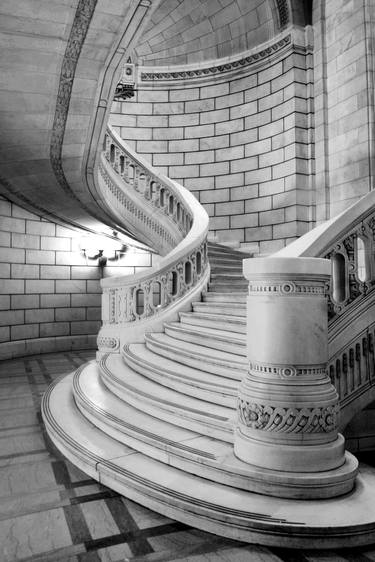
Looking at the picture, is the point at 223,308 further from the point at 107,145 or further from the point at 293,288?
the point at 107,145

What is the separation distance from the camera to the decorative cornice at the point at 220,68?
9445mm

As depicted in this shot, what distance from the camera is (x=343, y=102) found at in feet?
27.7

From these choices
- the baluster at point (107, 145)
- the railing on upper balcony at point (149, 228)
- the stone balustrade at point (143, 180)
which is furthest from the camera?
the baluster at point (107, 145)

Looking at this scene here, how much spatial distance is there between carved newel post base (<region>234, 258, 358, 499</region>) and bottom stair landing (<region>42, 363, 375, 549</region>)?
4.4 inches

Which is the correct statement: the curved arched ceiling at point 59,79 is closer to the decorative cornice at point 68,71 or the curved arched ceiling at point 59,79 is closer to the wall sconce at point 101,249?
the decorative cornice at point 68,71

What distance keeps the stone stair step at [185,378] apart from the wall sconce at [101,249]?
5635mm

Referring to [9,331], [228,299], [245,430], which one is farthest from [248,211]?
[245,430]

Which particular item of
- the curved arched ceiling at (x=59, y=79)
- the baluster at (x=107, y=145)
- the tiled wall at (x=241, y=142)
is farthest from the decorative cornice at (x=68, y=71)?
the tiled wall at (x=241, y=142)

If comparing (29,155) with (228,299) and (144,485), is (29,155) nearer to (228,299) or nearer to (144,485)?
(228,299)

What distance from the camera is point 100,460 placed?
10.1 ft

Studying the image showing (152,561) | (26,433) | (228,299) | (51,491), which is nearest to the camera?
(152,561)

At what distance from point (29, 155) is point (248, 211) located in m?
5.07

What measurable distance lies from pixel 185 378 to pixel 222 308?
1.55 meters

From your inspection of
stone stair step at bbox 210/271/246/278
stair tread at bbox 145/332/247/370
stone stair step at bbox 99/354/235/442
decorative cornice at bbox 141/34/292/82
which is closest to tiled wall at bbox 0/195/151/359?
decorative cornice at bbox 141/34/292/82
